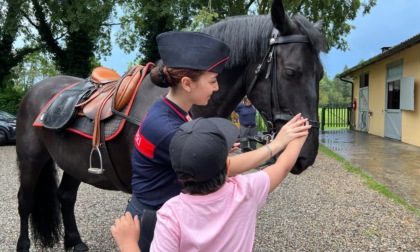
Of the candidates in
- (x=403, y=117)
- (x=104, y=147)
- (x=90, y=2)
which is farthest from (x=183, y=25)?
(x=104, y=147)

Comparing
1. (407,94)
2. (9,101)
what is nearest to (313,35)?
(407,94)

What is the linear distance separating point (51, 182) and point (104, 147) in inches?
56.6

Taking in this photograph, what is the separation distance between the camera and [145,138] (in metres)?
1.46

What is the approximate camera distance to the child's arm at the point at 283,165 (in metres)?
1.40

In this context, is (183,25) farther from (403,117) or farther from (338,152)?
(403,117)

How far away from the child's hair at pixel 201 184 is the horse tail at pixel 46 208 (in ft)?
8.67

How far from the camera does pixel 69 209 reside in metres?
3.64

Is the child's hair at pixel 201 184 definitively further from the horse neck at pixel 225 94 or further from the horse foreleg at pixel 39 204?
the horse foreleg at pixel 39 204

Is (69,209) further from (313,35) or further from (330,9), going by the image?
(330,9)

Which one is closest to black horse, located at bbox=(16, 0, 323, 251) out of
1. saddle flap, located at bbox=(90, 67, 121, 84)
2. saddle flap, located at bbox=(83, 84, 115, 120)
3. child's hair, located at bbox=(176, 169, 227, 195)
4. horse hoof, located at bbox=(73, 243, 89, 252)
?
saddle flap, located at bbox=(83, 84, 115, 120)

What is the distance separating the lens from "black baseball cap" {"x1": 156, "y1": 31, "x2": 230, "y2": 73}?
142 centimetres

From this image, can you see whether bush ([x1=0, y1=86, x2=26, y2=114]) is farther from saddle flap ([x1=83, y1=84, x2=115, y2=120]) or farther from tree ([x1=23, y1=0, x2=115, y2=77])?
saddle flap ([x1=83, y1=84, x2=115, y2=120])

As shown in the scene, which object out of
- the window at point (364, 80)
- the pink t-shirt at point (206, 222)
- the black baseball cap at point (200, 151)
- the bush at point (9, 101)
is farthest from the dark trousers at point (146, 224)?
the window at point (364, 80)

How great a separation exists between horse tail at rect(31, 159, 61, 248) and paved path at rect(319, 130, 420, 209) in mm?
4794
